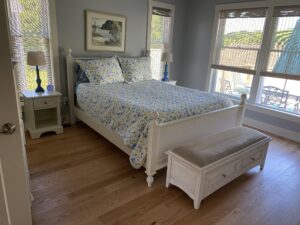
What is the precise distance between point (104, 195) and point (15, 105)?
1.21 m

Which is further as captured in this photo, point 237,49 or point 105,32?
point 237,49

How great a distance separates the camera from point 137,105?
2.39 metres

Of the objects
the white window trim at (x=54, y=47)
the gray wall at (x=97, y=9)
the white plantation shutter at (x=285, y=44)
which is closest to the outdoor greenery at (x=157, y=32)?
the gray wall at (x=97, y=9)

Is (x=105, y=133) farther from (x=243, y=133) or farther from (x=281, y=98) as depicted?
(x=281, y=98)

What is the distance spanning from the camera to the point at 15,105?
1215 mm

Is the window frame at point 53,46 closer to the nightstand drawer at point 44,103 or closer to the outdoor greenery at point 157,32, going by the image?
the nightstand drawer at point 44,103

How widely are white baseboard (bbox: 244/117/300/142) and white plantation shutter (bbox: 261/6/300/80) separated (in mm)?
863

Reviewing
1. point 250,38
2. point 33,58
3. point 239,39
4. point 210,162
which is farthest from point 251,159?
point 33,58

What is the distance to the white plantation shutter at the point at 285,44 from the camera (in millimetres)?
3451

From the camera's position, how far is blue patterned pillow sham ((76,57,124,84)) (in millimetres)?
3357

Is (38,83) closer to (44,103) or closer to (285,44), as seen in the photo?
(44,103)

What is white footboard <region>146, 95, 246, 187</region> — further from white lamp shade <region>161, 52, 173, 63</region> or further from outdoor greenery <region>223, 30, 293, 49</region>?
white lamp shade <region>161, 52, 173, 63</region>

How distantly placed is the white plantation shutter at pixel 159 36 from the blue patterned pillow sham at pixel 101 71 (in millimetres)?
1276

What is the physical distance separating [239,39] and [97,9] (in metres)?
2.61
